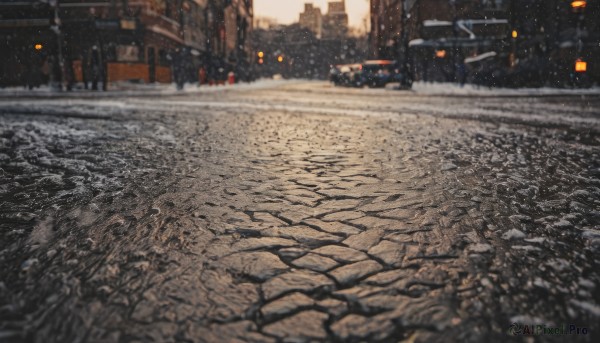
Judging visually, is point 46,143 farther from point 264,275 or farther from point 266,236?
point 264,275

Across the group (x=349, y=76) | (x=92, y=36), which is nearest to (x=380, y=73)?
(x=349, y=76)

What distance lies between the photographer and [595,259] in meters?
2.09

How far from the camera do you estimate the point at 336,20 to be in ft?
308

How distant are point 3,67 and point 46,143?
1101 inches

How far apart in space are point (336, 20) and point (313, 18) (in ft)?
18.9

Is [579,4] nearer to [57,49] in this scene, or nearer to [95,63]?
[95,63]

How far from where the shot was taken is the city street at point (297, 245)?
1582 mm

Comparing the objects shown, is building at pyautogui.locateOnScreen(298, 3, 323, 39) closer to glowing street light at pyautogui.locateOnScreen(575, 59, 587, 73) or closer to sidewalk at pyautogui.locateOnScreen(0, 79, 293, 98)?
sidewalk at pyautogui.locateOnScreen(0, 79, 293, 98)

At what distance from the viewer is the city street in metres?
1.58

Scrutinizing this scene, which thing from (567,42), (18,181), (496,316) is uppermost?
(567,42)

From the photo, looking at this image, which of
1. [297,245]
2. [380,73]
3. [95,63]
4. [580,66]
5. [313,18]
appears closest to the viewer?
[297,245]

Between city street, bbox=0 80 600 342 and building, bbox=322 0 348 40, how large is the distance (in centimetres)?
8743

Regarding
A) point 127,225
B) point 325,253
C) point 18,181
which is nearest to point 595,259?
point 325,253

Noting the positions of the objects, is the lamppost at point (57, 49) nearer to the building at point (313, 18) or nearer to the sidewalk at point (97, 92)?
the sidewalk at point (97, 92)
